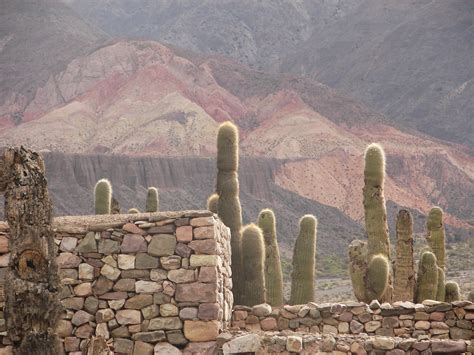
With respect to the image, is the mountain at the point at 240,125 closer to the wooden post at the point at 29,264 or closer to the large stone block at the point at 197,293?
the large stone block at the point at 197,293

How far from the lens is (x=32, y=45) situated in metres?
116

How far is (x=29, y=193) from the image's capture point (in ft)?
24.0

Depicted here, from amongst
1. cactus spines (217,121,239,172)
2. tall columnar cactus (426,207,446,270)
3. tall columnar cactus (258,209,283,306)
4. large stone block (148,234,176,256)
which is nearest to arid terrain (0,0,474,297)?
tall columnar cactus (426,207,446,270)

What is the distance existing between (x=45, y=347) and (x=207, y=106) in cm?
8870

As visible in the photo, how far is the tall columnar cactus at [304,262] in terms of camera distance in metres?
16.7

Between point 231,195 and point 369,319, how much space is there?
357 cm

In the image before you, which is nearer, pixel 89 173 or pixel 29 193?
pixel 29 193

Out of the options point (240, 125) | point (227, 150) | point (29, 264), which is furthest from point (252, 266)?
point (240, 125)

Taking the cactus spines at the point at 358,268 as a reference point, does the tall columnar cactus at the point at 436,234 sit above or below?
above

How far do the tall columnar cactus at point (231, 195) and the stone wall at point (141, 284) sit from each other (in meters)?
3.83

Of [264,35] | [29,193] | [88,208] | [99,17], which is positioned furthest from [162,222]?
[99,17]

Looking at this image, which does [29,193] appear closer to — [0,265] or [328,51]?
[0,265]

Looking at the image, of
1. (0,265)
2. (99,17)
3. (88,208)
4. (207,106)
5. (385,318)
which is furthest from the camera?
(99,17)

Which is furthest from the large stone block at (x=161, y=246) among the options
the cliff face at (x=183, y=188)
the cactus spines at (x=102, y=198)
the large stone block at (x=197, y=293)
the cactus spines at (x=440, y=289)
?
the cliff face at (x=183, y=188)
